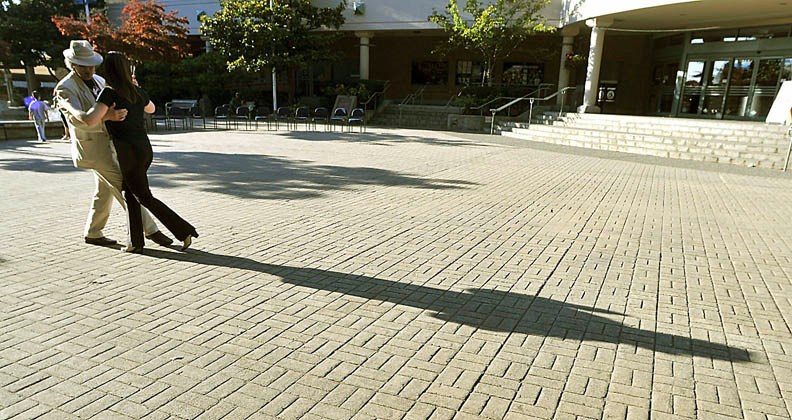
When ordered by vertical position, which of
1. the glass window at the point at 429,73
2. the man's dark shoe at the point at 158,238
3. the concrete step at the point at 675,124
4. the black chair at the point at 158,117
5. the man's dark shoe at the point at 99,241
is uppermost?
the glass window at the point at 429,73

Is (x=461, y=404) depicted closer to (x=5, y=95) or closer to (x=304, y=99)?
(x=304, y=99)

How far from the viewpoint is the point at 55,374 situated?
8.97ft

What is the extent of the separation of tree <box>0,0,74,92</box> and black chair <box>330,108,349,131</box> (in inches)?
664

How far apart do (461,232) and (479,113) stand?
17.1m

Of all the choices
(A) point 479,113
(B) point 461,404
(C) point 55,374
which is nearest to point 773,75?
(A) point 479,113

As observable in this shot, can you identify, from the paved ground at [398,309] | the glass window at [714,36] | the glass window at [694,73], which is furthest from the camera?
the glass window at [694,73]

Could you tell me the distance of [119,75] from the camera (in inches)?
164

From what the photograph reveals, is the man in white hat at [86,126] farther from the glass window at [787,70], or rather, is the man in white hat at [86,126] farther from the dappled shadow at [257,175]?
the glass window at [787,70]

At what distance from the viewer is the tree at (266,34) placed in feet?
72.0

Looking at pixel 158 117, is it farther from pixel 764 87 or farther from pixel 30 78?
pixel 764 87

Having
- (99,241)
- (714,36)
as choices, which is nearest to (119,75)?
(99,241)

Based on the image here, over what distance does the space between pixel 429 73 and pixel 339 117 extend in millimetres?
10491

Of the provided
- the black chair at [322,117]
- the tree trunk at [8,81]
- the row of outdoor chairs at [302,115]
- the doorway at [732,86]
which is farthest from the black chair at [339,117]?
the tree trunk at [8,81]

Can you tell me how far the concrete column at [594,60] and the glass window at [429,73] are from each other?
1053 cm
